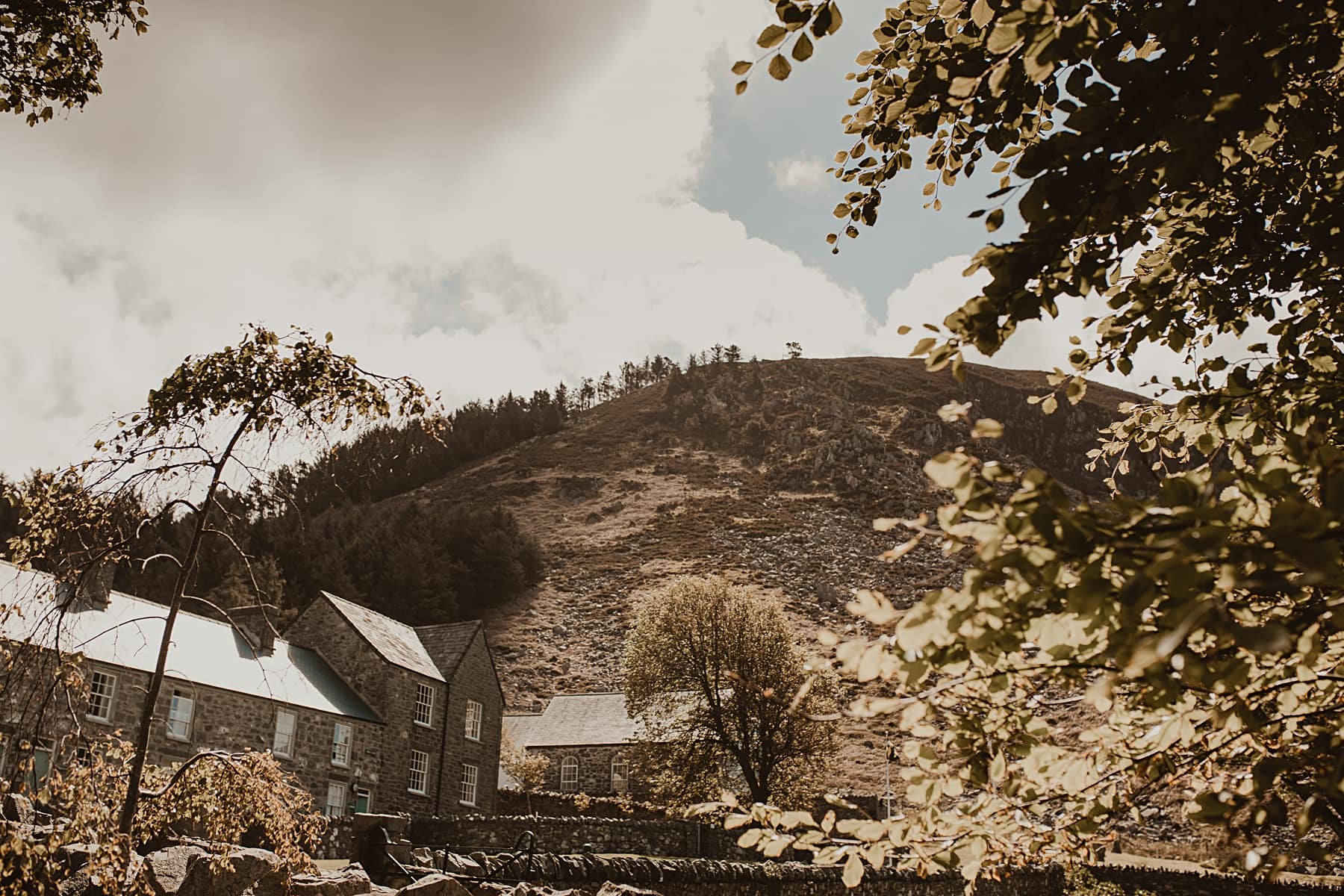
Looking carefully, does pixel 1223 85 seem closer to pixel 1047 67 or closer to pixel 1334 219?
pixel 1047 67

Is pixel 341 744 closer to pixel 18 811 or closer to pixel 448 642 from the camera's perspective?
pixel 448 642

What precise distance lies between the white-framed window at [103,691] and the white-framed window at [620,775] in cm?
2456

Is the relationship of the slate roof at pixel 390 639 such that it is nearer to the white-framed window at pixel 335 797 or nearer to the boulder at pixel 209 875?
the white-framed window at pixel 335 797

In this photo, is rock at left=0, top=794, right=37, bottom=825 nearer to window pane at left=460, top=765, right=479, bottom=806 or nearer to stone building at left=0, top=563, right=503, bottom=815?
stone building at left=0, top=563, right=503, bottom=815

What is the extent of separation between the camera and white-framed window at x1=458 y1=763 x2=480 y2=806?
118 ft

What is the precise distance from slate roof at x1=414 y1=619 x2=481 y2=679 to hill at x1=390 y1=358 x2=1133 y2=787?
28967 millimetres

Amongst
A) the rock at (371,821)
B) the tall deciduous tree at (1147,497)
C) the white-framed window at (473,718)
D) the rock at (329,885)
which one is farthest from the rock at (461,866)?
the white-framed window at (473,718)

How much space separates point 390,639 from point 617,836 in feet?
41.3

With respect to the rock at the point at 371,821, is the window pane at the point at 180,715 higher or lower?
higher

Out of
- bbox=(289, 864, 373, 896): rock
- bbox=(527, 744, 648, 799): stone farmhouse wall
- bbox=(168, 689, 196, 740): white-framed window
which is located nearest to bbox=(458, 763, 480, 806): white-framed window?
bbox=(527, 744, 648, 799): stone farmhouse wall

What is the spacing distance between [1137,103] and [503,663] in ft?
244

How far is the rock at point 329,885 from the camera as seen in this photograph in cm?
845

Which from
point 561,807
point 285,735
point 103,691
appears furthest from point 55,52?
point 561,807

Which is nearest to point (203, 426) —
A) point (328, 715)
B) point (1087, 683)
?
point (1087, 683)
